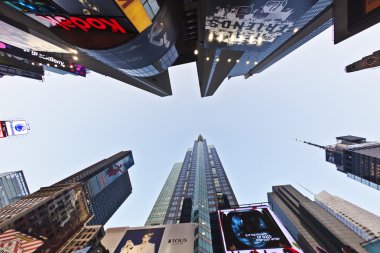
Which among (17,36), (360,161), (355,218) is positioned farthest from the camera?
(355,218)

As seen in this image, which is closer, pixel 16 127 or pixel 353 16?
pixel 353 16

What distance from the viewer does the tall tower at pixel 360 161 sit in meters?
85.2

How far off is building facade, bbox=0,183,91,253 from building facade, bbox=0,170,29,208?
87.8 m

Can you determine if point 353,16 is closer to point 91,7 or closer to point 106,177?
point 91,7

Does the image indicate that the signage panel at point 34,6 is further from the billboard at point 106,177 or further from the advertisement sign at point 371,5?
the billboard at point 106,177

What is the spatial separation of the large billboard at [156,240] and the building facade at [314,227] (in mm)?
66453

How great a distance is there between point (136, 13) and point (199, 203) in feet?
210

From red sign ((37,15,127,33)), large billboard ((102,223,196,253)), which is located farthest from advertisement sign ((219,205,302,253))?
large billboard ((102,223,196,253))

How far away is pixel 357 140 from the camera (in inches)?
4710

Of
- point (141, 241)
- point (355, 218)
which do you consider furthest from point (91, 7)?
point (355, 218)

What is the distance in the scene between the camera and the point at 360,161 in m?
93.8

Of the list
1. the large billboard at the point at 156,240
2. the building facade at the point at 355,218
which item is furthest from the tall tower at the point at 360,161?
the large billboard at the point at 156,240

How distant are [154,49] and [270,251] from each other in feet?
79.1

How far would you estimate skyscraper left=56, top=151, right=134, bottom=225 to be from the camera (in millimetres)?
113375
